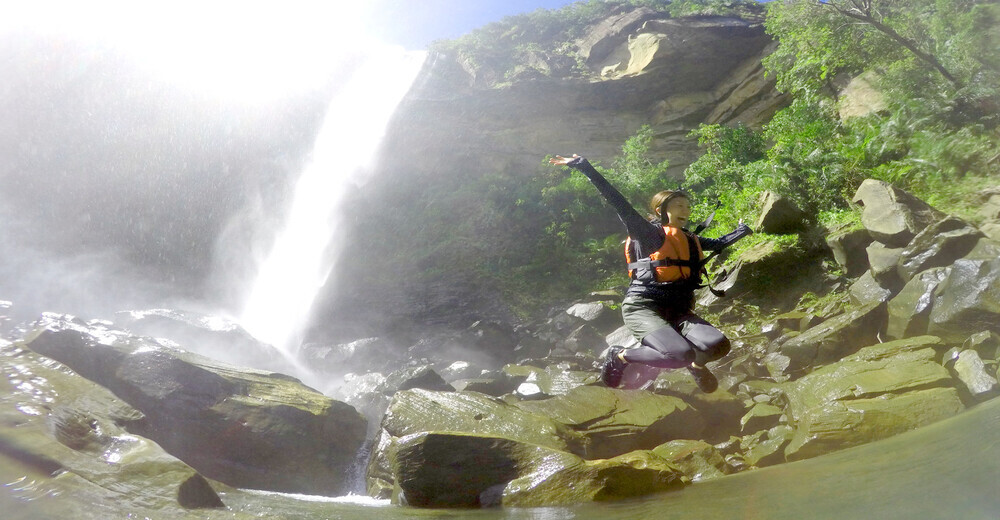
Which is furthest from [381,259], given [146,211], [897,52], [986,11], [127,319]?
[986,11]

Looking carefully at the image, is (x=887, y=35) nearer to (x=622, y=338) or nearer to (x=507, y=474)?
(x=622, y=338)

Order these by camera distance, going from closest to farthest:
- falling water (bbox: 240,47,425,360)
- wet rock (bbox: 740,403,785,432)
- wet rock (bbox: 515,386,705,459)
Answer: wet rock (bbox: 740,403,785,432)
wet rock (bbox: 515,386,705,459)
falling water (bbox: 240,47,425,360)

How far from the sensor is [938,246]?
6.36 metres

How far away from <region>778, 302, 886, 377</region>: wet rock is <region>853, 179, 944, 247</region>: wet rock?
1.13 meters

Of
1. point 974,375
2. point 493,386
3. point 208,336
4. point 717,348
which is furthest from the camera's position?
point 208,336

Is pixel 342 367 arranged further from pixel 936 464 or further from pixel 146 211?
pixel 146 211

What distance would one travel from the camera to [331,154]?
24.6 metres

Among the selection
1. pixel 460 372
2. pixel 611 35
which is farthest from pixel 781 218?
pixel 611 35

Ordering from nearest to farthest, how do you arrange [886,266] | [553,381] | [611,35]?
[886,266] < [553,381] < [611,35]

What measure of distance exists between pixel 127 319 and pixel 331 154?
1367 cm

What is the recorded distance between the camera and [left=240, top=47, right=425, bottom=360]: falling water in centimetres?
1875

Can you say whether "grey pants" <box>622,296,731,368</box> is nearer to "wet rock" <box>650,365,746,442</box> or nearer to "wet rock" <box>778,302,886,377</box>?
"wet rock" <box>650,365,746,442</box>

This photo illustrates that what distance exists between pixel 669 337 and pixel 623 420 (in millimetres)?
1980

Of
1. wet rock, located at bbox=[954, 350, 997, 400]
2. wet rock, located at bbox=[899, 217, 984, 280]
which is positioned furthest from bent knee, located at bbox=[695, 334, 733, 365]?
wet rock, located at bbox=[899, 217, 984, 280]
